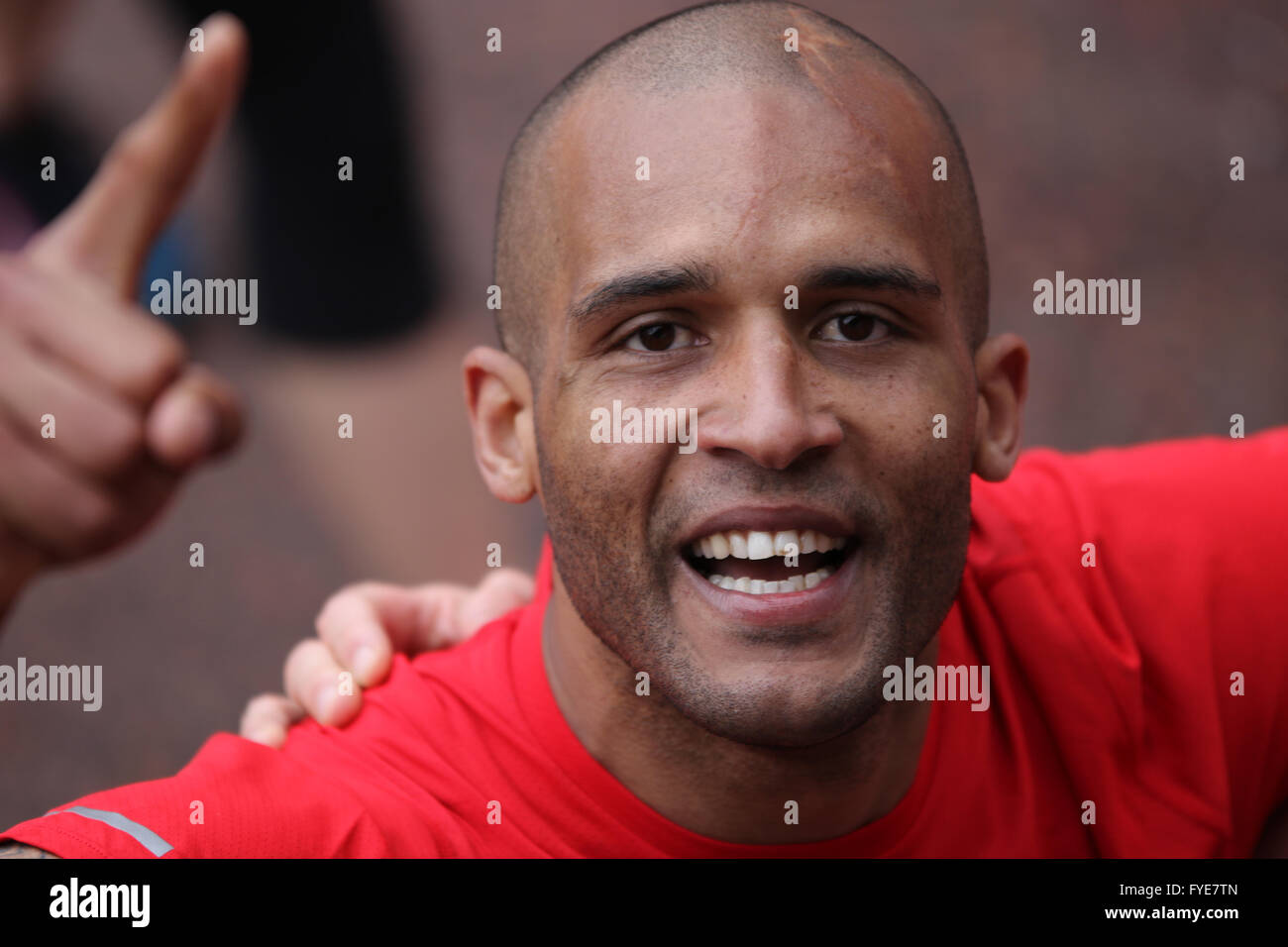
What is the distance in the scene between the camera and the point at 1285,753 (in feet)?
7.53

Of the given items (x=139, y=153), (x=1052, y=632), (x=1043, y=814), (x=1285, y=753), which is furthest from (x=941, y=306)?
(x=1285, y=753)

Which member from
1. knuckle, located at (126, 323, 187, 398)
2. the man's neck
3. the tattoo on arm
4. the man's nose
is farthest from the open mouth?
the tattoo on arm

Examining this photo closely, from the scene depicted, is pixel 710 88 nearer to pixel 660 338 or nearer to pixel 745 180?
pixel 745 180

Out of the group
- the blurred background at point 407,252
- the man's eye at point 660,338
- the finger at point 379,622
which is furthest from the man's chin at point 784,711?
the blurred background at point 407,252

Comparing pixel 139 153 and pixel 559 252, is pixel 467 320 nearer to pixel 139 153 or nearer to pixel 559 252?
pixel 559 252

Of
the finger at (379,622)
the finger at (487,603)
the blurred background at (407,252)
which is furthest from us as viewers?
the blurred background at (407,252)

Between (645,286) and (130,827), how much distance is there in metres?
1.01

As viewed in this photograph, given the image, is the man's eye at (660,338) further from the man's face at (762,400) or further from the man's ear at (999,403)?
the man's ear at (999,403)

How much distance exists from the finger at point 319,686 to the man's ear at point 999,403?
3.76 ft

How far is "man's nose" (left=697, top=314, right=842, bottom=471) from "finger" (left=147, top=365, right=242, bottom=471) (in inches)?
25.7

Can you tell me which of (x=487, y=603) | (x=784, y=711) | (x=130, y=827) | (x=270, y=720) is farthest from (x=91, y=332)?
(x=487, y=603)

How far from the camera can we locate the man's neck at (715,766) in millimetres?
1776

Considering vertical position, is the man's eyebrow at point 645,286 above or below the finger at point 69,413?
above

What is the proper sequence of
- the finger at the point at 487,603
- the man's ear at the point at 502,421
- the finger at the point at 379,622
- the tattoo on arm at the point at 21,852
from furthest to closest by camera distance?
1. the finger at the point at 487,603
2. the finger at the point at 379,622
3. the man's ear at the point at 502,421
4. the tattoo on arm at the point at 21,852
